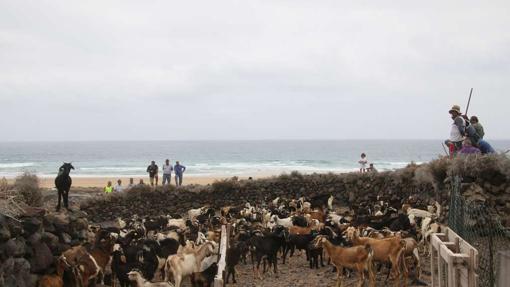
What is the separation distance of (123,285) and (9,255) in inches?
97.2

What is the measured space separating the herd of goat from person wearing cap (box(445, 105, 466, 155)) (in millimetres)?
1899

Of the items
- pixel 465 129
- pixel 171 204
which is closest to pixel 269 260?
pixel 465 129

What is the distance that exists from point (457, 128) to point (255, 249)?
20.7 ft

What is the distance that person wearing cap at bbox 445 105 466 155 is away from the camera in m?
14.4

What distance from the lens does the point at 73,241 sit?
12.5m

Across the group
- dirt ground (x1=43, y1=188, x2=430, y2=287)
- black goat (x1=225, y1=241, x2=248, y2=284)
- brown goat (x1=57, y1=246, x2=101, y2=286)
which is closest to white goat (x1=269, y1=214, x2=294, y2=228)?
dirt ground (x1=43, y1=188, x2=430, y2=287)

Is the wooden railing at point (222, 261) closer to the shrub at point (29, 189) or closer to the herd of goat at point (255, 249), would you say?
the herd of goat at point (255, 249)

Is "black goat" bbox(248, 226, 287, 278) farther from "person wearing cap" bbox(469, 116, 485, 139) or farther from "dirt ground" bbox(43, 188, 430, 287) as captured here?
"person wearing cap" bbox(469, 116, 485, 139)

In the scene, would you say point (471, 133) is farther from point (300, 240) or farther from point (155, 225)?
point (155, 225)

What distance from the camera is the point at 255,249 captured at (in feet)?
42.5

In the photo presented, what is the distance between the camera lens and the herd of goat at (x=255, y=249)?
416 inches

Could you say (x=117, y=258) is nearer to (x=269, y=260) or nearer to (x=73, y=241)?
(x=73, y=241)

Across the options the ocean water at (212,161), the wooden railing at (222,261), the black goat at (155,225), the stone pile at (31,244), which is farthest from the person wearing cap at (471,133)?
the ocean water at (212,161)

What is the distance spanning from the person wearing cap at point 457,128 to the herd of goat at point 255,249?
6.23 ft
